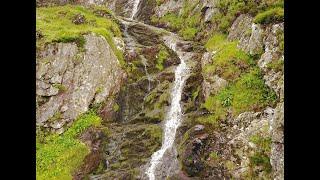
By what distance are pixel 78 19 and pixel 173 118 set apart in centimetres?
886

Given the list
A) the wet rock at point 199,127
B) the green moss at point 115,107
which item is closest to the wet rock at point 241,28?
the wet rock at point 199,127

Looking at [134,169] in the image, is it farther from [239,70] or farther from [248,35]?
[248,35]

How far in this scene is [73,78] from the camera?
59.4 feet

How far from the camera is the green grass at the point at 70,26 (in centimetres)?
1914

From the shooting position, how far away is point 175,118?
1683 cm

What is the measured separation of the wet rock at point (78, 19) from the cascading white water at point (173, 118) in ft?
19.2

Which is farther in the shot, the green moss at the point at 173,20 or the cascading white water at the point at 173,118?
the green moss at the point at 173,20

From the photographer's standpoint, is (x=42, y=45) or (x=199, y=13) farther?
(x=199, y=13)

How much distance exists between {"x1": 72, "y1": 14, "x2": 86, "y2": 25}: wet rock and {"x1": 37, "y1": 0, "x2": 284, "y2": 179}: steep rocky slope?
0.12m

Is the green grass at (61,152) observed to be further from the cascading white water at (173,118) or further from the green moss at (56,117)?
the cascading white water at (173,118)

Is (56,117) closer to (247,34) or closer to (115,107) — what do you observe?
(115,107)
